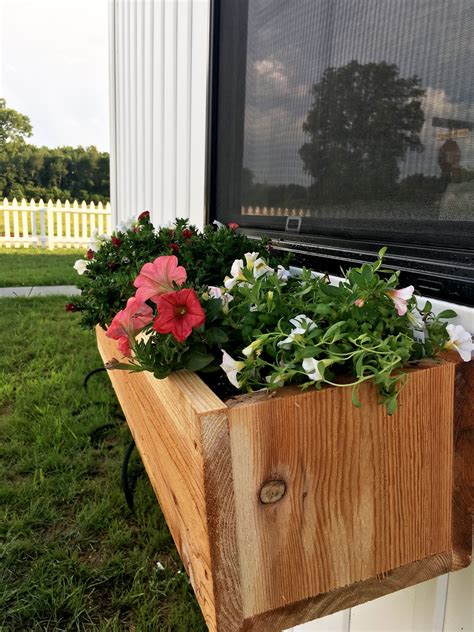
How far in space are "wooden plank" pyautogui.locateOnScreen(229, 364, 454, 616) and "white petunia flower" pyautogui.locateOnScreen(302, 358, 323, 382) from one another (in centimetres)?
2

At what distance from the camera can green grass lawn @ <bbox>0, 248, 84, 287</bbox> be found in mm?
6611

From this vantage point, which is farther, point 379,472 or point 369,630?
point 369,630

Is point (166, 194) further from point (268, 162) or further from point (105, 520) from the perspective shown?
point (105, 520)

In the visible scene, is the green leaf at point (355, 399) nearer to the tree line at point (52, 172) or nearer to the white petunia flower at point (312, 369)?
the white petunia flower at point (312, 369)

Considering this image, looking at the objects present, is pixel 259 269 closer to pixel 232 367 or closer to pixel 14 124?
pixel 232 367

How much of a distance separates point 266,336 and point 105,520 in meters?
1.46

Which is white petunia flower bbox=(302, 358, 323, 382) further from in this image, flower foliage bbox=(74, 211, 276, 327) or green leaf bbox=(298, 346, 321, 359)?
flower foliage bbox=(74, 211, 276, 327)

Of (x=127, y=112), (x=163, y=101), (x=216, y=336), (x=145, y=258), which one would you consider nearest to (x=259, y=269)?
(x=216, y=336)

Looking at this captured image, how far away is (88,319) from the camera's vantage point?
62.2 inches

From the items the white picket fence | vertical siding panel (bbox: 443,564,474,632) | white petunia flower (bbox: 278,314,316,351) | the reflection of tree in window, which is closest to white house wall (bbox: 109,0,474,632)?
vertical siding panel (bbox: 443,564,474,632)

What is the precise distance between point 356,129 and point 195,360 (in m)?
0.79

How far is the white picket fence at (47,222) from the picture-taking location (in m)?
11.5

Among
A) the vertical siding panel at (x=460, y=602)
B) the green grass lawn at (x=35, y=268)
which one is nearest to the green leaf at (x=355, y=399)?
the vertical siding panel at (x=460, y=602)

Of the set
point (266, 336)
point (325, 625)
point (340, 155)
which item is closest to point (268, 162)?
point (340, 155)
